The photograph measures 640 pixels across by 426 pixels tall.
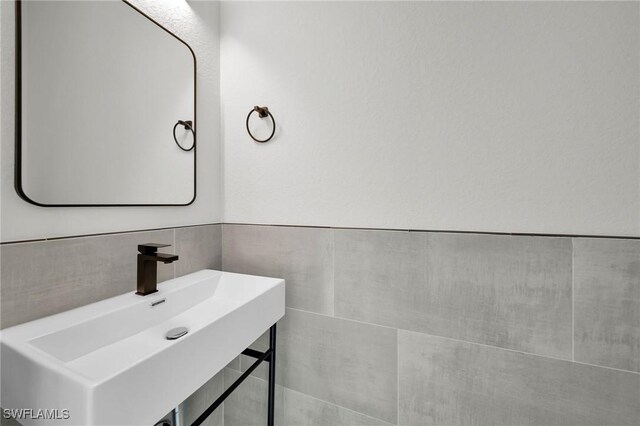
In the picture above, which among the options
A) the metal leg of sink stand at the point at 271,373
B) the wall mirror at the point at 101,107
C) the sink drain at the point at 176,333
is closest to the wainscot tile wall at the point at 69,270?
the wall mirror at the point at 101,107

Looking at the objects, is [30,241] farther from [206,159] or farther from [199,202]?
[206,159]

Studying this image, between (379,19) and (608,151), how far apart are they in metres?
0.92

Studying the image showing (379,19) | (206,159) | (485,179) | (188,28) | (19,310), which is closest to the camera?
(19,310)

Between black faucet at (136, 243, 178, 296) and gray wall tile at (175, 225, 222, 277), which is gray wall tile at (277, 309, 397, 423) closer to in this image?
gray wall tile at (175, 225, 222, 277)

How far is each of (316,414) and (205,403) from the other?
58 cm

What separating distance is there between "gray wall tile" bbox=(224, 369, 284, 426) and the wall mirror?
3.07 ft

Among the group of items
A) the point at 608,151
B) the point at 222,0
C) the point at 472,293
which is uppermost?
the point at 222,0

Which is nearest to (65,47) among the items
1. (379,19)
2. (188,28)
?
(188,28)

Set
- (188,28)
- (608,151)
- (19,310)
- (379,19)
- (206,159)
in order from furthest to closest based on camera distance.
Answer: (206,159) < (188,28) < (379,19) < (608,151) < (19,310)

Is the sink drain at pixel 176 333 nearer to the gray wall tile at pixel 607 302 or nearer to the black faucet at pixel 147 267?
the black faucet at pixel 147 267

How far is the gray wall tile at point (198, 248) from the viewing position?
46.9 inches

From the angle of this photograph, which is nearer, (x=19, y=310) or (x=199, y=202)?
(x=19, y=310)

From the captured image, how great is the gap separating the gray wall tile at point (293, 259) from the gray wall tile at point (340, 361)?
87mm

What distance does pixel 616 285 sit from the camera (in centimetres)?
82
